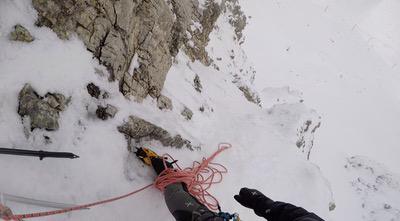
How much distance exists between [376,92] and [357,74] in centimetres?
103

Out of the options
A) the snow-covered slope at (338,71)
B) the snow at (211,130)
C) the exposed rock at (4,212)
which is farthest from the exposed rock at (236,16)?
the exposed rock at (4,212)

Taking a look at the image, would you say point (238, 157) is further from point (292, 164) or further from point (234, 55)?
point (234, 55)

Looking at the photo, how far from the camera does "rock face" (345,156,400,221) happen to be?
923cm

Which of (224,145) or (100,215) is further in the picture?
(224,145)

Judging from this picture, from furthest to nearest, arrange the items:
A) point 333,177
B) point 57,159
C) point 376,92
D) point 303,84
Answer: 1. point 376,92
2. point 303,84
3. point 333,177
4. point 57,159

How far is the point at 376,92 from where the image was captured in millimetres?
14148

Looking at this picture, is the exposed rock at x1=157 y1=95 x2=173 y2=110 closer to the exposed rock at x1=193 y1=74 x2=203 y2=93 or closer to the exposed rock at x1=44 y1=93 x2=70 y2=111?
the exposed rock at x1=193 y1=74 x2=203 y2=93

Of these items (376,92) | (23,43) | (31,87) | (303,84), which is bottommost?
(31,87)

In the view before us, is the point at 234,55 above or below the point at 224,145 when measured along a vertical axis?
above

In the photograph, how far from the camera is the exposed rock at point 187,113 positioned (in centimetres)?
479

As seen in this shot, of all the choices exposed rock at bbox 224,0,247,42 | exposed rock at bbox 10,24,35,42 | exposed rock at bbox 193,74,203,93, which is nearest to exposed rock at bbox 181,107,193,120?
exposed rock at bbox 193,74,203,93

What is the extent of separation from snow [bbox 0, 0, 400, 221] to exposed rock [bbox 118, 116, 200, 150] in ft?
0.26

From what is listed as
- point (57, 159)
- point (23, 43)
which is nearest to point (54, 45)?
point (23, 43)

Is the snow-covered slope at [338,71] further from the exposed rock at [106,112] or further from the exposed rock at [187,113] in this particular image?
the exposed rock at [106,112]
